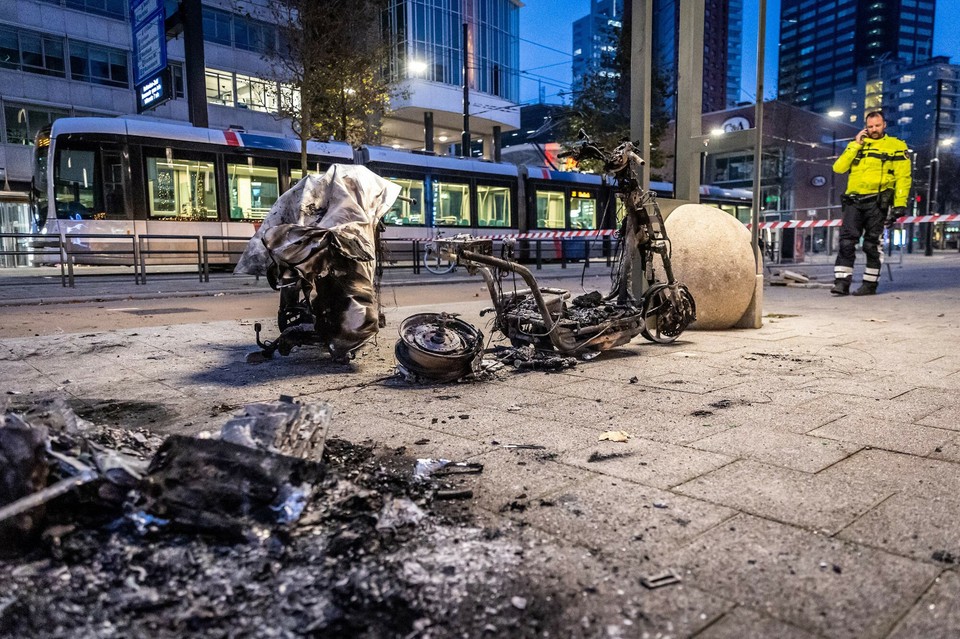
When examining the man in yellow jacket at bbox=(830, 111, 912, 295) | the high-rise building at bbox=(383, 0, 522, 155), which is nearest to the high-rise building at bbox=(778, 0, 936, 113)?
the high-rise building at bbox=(383, 0, 522, 155)

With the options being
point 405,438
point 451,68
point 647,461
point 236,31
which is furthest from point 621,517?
point 451,68

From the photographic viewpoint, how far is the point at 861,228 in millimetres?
9859

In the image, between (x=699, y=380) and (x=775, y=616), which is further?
(x=699, y=380)

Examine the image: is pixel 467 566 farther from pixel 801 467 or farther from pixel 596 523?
pixel 801 467

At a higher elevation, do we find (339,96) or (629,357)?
(339,96)

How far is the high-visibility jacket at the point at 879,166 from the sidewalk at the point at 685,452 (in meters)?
4.23

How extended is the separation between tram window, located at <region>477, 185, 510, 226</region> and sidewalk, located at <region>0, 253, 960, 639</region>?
15551mm

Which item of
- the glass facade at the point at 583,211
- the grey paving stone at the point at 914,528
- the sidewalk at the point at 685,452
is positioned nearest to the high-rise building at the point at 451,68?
the glass facade at the point at 583,211

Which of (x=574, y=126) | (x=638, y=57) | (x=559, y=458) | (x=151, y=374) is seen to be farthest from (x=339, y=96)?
(x=559, y=458)

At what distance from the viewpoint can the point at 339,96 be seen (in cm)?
2102

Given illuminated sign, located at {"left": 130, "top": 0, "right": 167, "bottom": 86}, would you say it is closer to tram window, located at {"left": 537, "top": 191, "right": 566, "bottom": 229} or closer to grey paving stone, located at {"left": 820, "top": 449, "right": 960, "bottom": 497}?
tram window, located at {"left": 537, "top": 191, "right": 566, "bottom": 229}

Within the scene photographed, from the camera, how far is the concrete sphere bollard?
21.5 ft

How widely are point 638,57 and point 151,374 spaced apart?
526 centimetres

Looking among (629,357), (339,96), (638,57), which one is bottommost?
(629,357)
